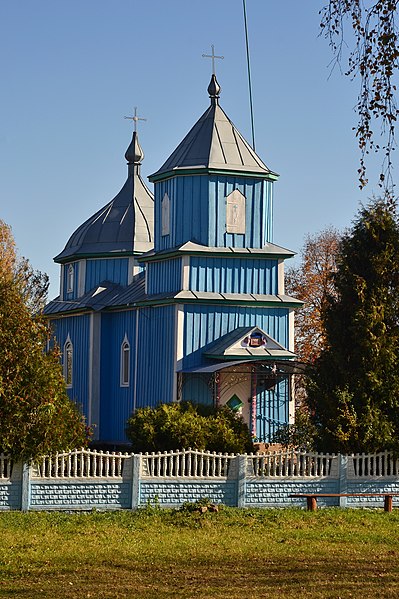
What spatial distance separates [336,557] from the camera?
1494cm

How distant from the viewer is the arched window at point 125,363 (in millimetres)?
33844

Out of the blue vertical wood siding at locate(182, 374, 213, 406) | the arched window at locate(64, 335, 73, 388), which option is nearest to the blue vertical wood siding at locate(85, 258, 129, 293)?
the arched window at locate(64, 335, 73, 388)

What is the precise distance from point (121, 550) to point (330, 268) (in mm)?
33119

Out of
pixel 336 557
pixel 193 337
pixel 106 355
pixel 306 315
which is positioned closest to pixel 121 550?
pixel 336 557

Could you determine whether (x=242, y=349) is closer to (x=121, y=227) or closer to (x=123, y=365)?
(x=123, y=365)

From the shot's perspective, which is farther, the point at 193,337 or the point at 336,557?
the point at 193,337

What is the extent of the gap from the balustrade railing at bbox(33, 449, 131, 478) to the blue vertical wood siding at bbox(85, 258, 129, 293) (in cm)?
1968

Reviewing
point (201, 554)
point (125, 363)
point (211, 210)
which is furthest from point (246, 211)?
point (201, 554)

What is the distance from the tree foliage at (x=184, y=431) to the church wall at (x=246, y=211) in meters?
8.64

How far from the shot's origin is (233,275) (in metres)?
31.3

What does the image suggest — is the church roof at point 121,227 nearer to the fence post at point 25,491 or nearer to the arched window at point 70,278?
the arched window at point 70,278

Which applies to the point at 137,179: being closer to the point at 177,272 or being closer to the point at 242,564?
the point at 177,272

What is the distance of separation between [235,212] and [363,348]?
1082cm

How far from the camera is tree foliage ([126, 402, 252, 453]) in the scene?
2255 cm
